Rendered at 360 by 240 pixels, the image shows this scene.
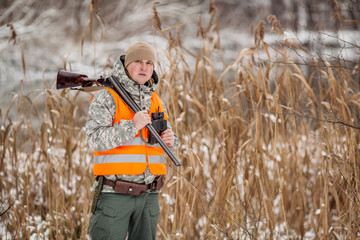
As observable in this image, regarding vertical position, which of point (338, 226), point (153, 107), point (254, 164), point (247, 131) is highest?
point (153, 107)

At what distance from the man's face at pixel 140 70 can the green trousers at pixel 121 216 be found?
0.45 meters

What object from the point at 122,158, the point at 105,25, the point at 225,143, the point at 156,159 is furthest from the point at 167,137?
the point at 105,25

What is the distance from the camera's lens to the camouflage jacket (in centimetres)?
141

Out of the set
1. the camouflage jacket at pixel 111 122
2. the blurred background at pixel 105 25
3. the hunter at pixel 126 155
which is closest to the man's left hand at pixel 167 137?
the hunter at pixel 126 155

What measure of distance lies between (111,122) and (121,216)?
1.17 feet

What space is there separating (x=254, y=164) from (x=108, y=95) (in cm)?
101

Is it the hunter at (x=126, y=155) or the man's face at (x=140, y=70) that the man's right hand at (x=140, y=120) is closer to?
the hunter at (x=126, y=155)

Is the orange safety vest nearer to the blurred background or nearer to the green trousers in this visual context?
the green trousers

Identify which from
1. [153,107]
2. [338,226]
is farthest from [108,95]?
[338,226]

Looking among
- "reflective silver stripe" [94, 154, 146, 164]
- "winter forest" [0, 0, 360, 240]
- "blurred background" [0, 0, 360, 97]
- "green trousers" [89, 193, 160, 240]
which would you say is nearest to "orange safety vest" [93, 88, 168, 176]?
"reflective silver stripe" [94, 154, 146, 164]

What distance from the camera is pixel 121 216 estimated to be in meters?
1.48

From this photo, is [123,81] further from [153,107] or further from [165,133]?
[165,133]

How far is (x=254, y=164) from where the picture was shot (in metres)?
2.16

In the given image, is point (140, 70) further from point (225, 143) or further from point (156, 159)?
point (225, 143)
